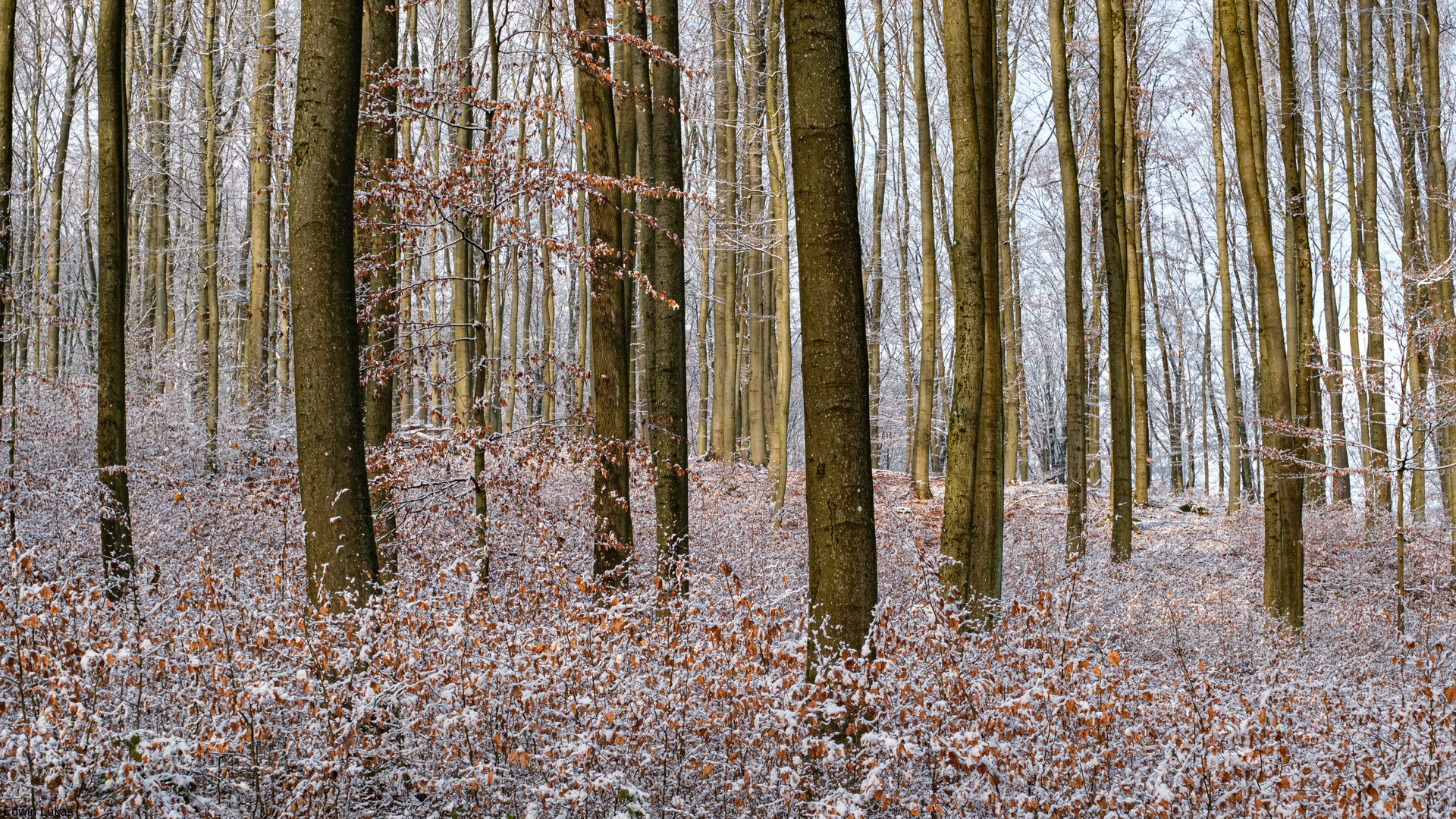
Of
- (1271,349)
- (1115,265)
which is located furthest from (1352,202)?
(1271,349)

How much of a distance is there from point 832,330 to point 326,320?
2.48 meters

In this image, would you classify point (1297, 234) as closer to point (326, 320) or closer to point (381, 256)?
point (381, 256)

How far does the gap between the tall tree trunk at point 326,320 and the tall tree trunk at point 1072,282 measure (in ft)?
30.8

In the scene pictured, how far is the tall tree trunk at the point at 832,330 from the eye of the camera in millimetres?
4016

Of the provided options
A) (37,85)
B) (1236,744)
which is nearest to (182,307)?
(37,85)

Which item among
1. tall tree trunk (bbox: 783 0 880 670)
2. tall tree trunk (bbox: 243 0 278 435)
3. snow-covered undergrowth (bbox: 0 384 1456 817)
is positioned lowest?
snow-covered undergrowth (bbox: 0 384 1456 817)

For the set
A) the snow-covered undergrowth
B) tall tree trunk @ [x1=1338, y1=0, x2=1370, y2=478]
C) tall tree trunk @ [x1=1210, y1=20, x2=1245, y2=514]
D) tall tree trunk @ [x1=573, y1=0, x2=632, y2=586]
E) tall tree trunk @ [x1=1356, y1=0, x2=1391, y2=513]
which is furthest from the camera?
tall tree trunk @ [x1=1338, y1=0, x2=1370, y2=478]

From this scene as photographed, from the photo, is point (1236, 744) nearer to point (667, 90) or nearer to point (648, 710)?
point (648, 710)

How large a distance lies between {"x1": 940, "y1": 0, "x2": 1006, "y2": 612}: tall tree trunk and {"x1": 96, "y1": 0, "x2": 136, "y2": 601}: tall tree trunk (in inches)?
263

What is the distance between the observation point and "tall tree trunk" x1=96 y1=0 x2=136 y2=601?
7.38 m

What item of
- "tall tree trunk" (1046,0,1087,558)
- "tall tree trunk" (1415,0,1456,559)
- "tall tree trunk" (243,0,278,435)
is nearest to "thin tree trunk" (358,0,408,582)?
"tall tree trunk" (243,0,278,435)

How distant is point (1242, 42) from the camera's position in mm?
9461

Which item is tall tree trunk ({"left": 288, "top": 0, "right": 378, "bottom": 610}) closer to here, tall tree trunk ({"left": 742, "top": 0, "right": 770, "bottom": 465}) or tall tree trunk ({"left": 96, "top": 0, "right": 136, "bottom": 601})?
Result: tall tree trunk ({"left": 96, "top": 0, "right": 136, "bottom": 601})

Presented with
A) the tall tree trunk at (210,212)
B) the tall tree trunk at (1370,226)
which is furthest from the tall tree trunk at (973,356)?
the tall tree trunk at (210,212)
